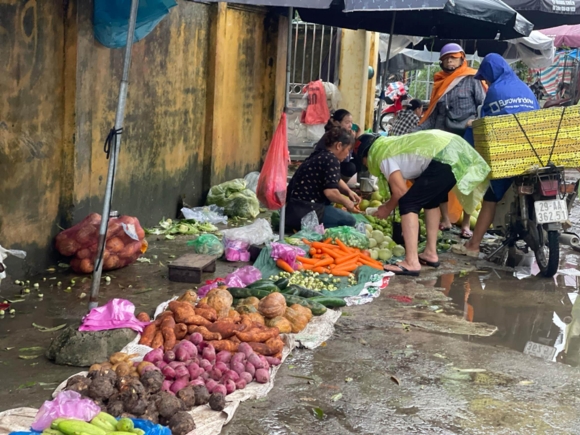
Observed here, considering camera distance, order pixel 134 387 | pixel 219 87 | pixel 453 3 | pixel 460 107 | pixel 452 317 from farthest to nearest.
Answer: pixel 219 87
pixel 460 107
pixel 453 3
pixel 452 317
pixel 134 387

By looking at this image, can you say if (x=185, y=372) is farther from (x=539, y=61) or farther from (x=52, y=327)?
(x=539, y=61)

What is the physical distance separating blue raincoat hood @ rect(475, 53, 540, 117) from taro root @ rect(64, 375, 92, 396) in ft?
17.6

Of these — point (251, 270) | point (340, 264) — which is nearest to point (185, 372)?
point (251, 270)

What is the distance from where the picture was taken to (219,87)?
9.52 metres

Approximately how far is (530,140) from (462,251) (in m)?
1.66

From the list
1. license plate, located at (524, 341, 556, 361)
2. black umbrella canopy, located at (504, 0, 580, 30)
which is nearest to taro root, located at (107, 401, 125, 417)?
license plate, located at (524, 341, 556, 361)

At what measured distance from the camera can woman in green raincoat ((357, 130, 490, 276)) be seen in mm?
6910

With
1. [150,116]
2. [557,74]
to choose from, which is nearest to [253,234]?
[150,116]

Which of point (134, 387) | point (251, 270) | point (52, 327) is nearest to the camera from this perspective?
point (134, 387)

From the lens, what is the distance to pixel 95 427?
3.33 meters

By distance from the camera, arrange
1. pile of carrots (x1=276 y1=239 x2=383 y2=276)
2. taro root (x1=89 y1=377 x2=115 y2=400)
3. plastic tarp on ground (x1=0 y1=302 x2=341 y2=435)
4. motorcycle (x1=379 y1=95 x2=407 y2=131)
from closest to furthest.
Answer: plastic tarp on ground (x1=0 y1=302 x2=341 y2=435) < taro root (x1=89 y1=377 x2=115 y2=400) < pile of carrots (x1=276 y1=239 x2=383 y2=276) < motorcycle (x1=379 y1=95 x2=407 y2=131)

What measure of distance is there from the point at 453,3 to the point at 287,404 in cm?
502

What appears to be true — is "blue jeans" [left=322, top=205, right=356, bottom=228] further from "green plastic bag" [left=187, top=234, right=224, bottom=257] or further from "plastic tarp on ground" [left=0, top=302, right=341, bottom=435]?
"plastic tarp on ground" [left=0, top=302, right=341, bottom=435]

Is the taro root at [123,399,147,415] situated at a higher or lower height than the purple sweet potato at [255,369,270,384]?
higher
